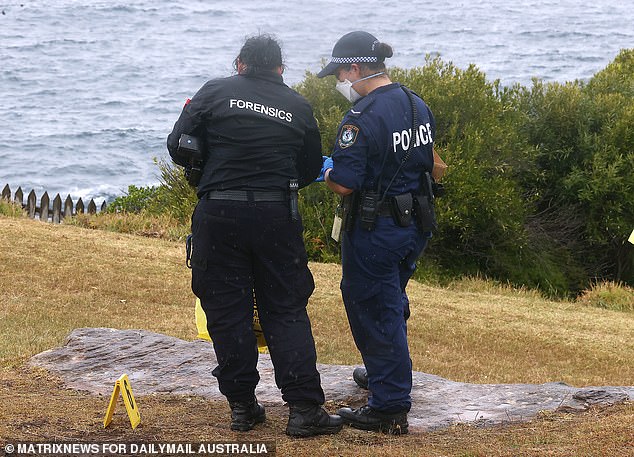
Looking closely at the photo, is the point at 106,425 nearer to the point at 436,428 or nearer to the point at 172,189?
the point at 436,428

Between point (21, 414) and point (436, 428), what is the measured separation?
93.6 inches

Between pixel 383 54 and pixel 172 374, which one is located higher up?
pixel 383 54

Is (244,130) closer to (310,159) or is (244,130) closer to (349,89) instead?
(310,159)

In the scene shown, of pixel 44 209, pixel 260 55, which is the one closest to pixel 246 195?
pixel 260 55

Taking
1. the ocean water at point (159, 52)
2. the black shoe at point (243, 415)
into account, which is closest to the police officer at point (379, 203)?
the black shoe at point (243, 415)

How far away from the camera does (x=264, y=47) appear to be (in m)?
5.21

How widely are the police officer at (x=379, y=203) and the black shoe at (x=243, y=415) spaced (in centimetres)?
57

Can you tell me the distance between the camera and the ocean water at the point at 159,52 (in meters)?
56.9

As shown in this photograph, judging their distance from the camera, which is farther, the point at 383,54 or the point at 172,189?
the point at 172,189

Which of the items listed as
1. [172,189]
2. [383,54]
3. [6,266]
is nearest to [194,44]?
[172,189]

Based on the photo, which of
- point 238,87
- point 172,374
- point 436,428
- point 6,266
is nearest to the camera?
point 238,87

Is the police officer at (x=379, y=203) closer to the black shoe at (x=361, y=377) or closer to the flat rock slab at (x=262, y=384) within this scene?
the flat rock slab at (x=262, y=384)

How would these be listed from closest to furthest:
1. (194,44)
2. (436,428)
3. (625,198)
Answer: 1. (436,428)
2. (625,198)
3. (194,44)

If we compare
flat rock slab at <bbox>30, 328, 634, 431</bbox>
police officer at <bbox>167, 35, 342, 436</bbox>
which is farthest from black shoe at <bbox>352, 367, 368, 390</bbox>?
police officer at <bbox>167, 35, 342, 436</bbox>
